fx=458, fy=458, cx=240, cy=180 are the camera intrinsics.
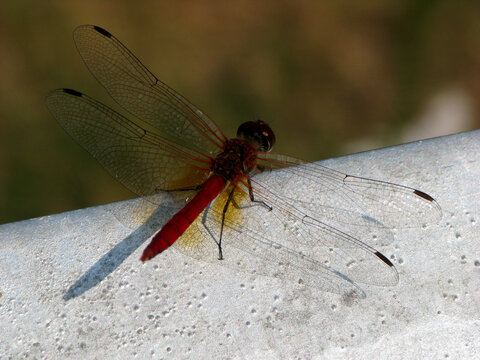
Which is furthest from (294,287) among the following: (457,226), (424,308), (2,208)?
(2,208)

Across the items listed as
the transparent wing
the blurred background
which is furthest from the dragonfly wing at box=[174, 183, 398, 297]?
the blurred background

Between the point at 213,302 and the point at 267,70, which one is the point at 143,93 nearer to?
the point at 213,302

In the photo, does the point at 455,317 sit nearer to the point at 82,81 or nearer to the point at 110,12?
the point at 82,81

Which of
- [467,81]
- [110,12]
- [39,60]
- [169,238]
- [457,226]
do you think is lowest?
[169,238]

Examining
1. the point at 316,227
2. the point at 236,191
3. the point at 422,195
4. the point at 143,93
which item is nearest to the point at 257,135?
the point at 236,191

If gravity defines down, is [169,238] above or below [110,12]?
below

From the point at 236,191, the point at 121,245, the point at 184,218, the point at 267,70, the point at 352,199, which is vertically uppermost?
the point at 267,70

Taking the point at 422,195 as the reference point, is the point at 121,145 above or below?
below

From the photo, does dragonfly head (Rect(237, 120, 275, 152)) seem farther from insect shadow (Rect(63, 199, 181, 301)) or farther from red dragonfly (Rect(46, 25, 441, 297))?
insect shadow (Rect(63, 199, 181, 301))
